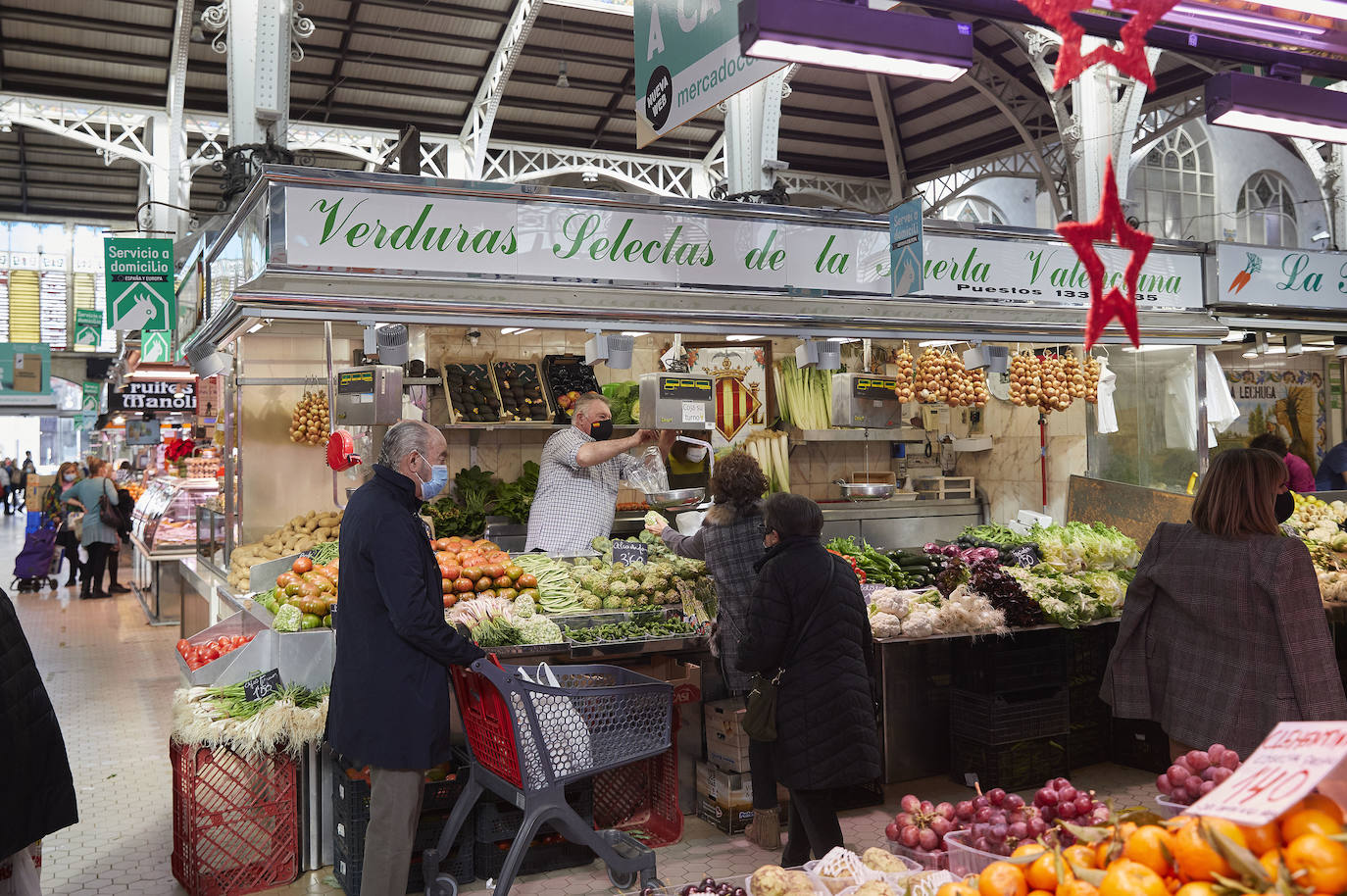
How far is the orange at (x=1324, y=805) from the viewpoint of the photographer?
1560 millimetres

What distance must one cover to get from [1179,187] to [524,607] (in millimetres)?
19289

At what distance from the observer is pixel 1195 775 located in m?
2.38

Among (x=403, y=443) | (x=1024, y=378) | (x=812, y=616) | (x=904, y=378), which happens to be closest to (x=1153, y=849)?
(x=812, y=616)

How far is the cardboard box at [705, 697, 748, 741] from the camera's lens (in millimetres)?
5059

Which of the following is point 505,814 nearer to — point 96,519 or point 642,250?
point 642,250

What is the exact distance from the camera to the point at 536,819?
3746 millimetres

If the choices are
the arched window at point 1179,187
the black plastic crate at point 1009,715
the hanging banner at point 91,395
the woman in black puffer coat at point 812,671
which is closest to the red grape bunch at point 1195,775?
the woman in black puffer coat at point 812,671

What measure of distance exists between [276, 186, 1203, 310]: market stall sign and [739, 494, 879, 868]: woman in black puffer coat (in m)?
2.43

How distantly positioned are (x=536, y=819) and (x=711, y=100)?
120 inches

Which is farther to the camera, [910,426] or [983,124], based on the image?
[983,124]

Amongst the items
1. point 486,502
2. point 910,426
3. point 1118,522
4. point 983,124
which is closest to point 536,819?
point 486,502

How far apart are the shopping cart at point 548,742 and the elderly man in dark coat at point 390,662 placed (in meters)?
0.20

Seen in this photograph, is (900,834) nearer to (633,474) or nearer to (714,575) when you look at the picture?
(714,575)

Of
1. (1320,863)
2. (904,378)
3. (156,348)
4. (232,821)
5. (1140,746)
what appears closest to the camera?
(1320,863)
